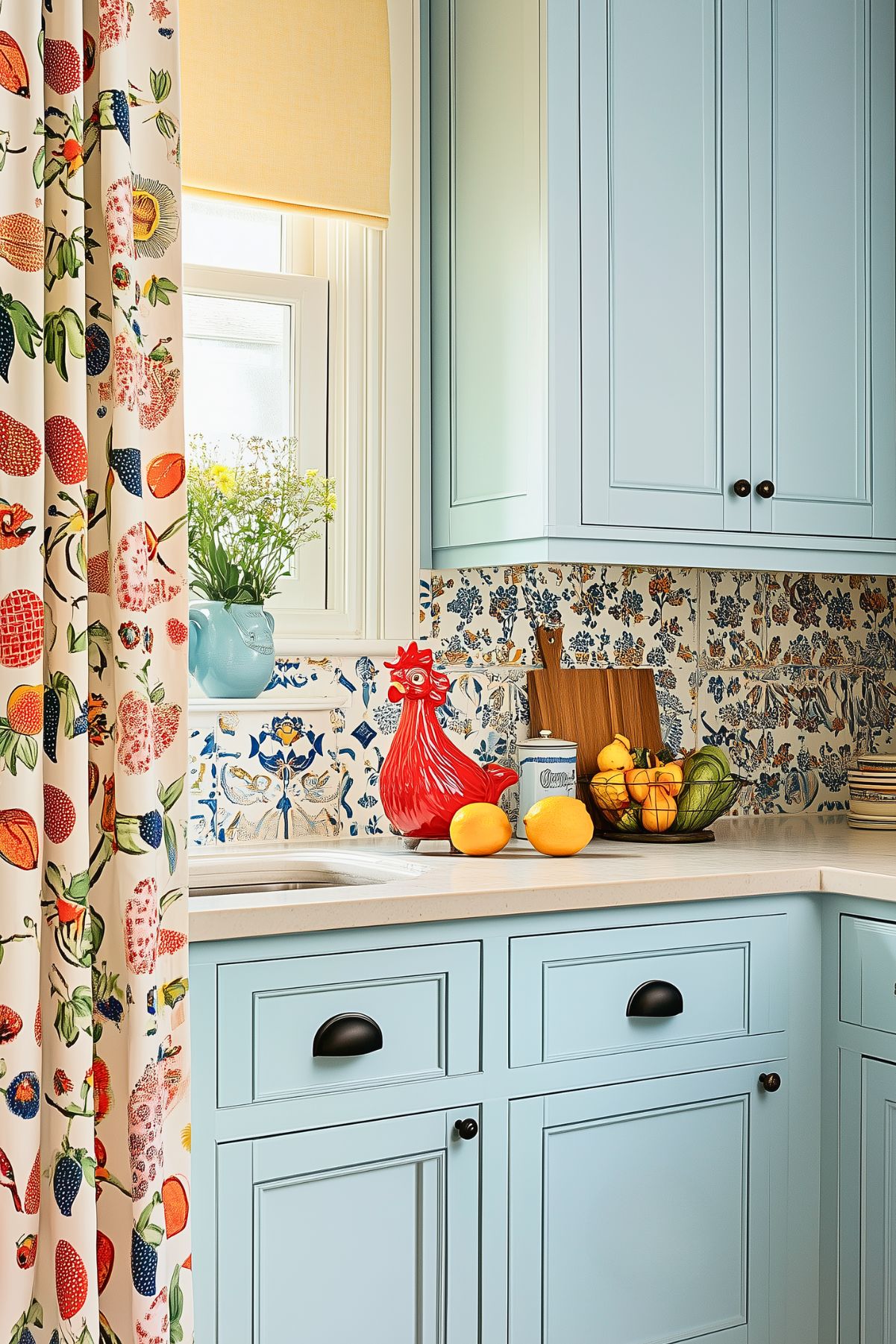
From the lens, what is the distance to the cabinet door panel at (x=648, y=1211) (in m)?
1.89

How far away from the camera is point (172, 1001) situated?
5.04 feet

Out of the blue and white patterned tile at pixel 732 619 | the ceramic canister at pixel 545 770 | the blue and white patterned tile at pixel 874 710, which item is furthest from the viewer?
the blue and white patterned tile at pixel 874 710

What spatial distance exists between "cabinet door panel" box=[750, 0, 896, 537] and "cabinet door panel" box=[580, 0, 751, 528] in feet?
0.19

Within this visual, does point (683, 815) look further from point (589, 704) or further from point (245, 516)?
point (245, 516)

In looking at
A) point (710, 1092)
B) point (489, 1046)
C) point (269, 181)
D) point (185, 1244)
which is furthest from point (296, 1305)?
point (269, 181)

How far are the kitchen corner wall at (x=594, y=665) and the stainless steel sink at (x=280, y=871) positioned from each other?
123 mm

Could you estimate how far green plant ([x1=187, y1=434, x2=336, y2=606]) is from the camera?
2248 millimetres

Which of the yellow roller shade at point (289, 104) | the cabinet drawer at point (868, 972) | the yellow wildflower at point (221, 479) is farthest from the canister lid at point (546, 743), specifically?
the yellow roller shade at point (289, 104)

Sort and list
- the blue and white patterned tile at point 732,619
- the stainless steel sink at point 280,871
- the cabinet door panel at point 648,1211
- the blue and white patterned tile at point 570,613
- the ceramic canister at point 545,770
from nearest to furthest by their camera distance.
Result: the cabinet door panel at point 648,1211 < the stainless steel sink at point 280,871 < the ceramic canister at point 545,770 < the blue and white patterned tile at point 570,613 < the blue and white patterned tile at point 732,619

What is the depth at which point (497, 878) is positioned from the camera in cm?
195

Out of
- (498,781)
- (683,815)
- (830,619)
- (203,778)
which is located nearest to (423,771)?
(498,781)

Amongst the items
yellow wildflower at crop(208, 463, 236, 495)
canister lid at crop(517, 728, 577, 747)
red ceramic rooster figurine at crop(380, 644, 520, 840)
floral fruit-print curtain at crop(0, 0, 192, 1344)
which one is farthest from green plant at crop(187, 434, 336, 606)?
floral fruit-print curtain at crop(0, 0, 192, 1344)

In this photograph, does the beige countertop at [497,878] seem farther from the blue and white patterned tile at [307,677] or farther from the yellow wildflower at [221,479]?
the yellow wildflower at [221,479]

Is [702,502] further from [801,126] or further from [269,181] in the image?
[269,181]
